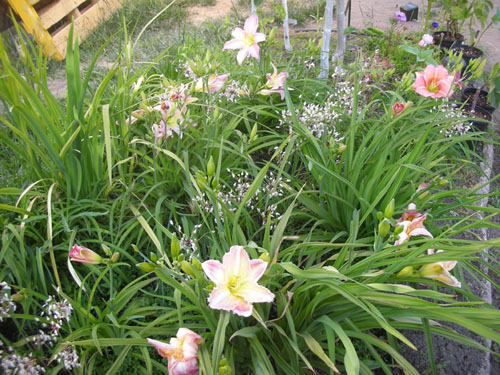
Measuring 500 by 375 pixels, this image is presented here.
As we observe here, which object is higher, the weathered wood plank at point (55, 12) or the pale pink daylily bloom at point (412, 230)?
the weathered wood plank at point (55, 12)

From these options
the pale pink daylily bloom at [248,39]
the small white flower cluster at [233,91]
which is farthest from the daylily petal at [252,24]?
the small white flower cluster at [233,91]

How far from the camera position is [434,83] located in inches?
65.7

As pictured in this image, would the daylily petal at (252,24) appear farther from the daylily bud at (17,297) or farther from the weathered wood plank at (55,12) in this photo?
the weathered wood plank at (55,12)

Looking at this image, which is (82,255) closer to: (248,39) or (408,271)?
(408,271)

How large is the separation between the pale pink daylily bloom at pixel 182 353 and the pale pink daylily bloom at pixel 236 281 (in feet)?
0.40

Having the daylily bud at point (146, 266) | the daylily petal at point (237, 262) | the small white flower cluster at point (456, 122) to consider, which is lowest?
the small white flower cluster at point (456, 122)

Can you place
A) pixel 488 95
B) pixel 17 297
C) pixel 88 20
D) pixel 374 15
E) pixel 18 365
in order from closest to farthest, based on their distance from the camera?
pixel 18 365
pixel 17 297
pixel 488 95
pixel 88 20
pixel 374 15

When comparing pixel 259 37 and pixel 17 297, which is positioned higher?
pixel 259 37

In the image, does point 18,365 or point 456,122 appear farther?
point 456,122

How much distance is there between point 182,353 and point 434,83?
139 centimetres

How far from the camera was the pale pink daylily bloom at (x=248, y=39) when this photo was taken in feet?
6.10

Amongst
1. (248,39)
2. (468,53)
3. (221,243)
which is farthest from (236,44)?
(468,53)

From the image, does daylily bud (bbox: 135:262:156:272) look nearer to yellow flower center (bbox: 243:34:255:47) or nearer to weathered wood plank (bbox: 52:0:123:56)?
yellow flower center (bbox: 243:34:255:47)

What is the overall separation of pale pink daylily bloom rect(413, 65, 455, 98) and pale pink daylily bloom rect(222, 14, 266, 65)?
0.69 metres
